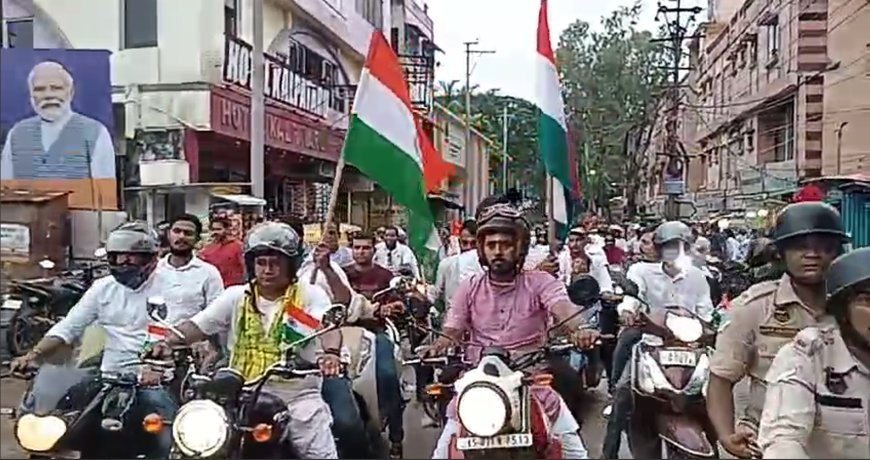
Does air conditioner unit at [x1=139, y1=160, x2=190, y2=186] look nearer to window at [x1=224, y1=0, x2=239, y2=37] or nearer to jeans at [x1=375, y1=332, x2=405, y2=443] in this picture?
window at [x1=224, y1=0, x2=239, y2=37]

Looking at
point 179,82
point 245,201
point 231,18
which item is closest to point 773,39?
point 231,18

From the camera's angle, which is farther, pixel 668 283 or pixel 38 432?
pixel 668 283

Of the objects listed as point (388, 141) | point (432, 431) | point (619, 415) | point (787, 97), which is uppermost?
point (787, 97)

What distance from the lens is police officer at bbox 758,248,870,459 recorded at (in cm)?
331

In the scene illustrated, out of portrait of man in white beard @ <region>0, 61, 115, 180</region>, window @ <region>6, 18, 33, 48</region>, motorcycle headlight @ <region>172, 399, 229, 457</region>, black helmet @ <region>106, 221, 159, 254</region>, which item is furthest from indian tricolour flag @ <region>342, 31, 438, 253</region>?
window @ <region>6, 18, 33, 48</region>

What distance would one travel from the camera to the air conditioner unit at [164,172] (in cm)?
1673

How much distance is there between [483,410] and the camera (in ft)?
12.6

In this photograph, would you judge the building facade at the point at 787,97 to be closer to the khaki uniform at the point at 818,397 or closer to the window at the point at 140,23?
the window at the point at 140,23

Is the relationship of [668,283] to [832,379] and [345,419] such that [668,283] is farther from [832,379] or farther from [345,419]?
[832,379]

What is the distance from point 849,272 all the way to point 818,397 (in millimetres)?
346

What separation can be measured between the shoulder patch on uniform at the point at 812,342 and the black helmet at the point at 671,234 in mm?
4182

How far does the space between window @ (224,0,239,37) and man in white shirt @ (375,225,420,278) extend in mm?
6114

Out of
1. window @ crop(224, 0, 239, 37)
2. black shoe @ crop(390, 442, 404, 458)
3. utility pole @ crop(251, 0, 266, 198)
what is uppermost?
window @ crop(224, 0, 239, 37)

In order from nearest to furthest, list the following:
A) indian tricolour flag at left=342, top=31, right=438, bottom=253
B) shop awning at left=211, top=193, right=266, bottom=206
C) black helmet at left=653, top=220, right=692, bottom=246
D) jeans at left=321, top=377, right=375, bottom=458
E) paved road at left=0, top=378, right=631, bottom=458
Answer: jeans at left=321, top=377, right=375, bottom=458 → indian tricolour flag at left=342, top=31, right=438, bottom=253 → black helmet at left=653, top=220, right=692, bottom=246 → paved road at left=0, top=378, right=631, bottom=458 → shop awning at left=211, top=193, right=266, bottom=206
